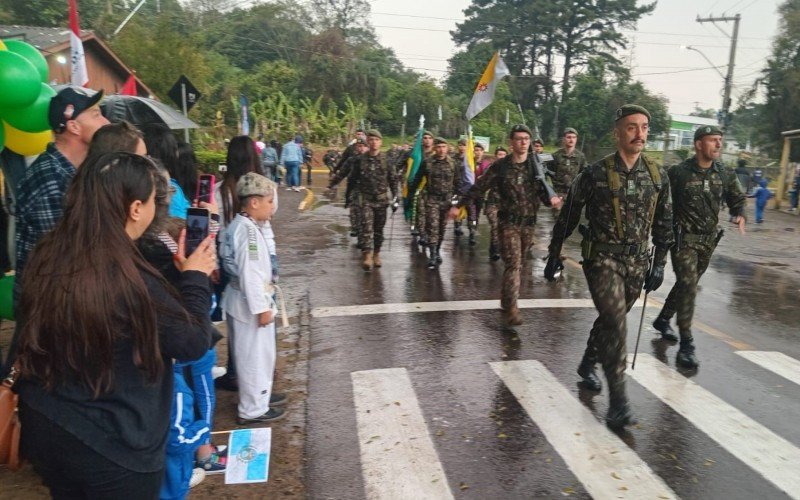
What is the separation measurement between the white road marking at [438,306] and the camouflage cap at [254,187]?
2.88 metres

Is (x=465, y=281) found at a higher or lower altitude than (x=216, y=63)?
lower

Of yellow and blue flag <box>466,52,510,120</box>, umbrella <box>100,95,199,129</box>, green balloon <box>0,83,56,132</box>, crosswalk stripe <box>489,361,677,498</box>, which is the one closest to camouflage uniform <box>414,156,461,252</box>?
yellow and blue flag <box>466,52,510,120</box>

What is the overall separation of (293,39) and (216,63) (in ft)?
54.1

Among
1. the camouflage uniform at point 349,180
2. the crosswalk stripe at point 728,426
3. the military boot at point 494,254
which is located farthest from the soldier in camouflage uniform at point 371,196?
the crosswalk stripe at point 728,426

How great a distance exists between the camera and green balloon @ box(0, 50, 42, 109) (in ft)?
12.0

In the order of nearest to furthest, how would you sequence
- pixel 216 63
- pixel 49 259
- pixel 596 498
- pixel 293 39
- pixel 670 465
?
pixel 49 259
pixel 596 498
pixel 670 465
pixel 216 63
pixel 293 39

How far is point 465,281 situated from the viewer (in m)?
8.12

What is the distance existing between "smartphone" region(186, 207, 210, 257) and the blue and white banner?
1584 millimetres

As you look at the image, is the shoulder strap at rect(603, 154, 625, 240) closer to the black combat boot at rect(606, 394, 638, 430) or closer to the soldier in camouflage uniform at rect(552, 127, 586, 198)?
the black combat boot at rect(606, 394, 638, 430)

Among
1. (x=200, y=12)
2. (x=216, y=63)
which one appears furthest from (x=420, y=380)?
(x=200, y=12)

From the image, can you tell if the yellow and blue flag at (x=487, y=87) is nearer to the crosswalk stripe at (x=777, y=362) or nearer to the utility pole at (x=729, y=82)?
the crosswalk stripe at (x=777, y=362)

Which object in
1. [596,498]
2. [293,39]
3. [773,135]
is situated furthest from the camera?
[293,39]

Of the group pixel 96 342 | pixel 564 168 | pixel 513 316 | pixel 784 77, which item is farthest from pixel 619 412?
pixel 784 77

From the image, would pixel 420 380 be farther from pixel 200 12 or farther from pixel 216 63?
pixel 200 12
